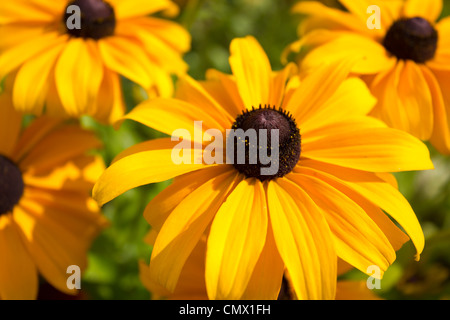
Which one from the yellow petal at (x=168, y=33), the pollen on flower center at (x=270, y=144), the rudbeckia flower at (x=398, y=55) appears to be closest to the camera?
the pollen on flower center at (x=270, y=144)

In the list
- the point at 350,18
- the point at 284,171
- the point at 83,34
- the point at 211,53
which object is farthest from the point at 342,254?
the point at 211,53

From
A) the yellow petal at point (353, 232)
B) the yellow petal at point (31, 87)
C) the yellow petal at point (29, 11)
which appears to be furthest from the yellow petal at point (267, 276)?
the yellow petal at point (29, 11)

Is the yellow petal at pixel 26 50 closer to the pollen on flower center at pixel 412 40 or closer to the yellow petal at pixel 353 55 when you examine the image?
the yellow petal at pixel 353 55

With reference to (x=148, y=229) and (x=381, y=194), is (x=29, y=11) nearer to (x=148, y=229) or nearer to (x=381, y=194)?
(x=148, y=229)

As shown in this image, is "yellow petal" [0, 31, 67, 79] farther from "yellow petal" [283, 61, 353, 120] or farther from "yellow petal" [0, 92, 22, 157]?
"yellow petal" [283, 61, 353, 120]

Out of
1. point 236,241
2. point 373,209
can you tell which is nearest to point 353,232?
point 373,209
